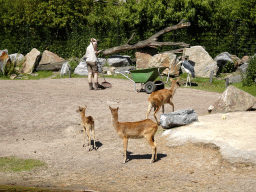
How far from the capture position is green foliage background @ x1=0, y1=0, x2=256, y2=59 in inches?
879

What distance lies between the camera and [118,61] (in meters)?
20.4

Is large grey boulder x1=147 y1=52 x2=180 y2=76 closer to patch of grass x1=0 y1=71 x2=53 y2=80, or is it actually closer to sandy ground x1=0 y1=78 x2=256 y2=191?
patch of grass x1=0 y1=71 x2=53 y2=80

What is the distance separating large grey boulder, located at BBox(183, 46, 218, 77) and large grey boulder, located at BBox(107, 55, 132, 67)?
331cm

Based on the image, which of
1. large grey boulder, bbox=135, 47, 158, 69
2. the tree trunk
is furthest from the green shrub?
large grey boulder, bbox=135, 47, 158, 69

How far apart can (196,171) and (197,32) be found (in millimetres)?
17040

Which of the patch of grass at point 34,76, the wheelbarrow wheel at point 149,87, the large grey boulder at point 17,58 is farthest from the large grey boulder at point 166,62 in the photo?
the large grey boulder at point 17,58

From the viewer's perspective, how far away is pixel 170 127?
9023 mm

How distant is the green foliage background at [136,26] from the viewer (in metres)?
22.3

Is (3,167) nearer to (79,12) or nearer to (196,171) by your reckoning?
(196,171)

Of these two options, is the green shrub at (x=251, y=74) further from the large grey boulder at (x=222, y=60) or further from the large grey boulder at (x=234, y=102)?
the large grey boulder at (x=234, y=102)

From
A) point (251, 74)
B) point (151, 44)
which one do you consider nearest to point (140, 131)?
point (251, 74)

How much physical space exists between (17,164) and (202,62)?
46.0 ft

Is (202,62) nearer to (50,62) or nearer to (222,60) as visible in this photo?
(222,60)

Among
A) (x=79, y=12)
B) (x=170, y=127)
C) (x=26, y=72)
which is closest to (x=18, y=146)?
(x=170, y=127)
